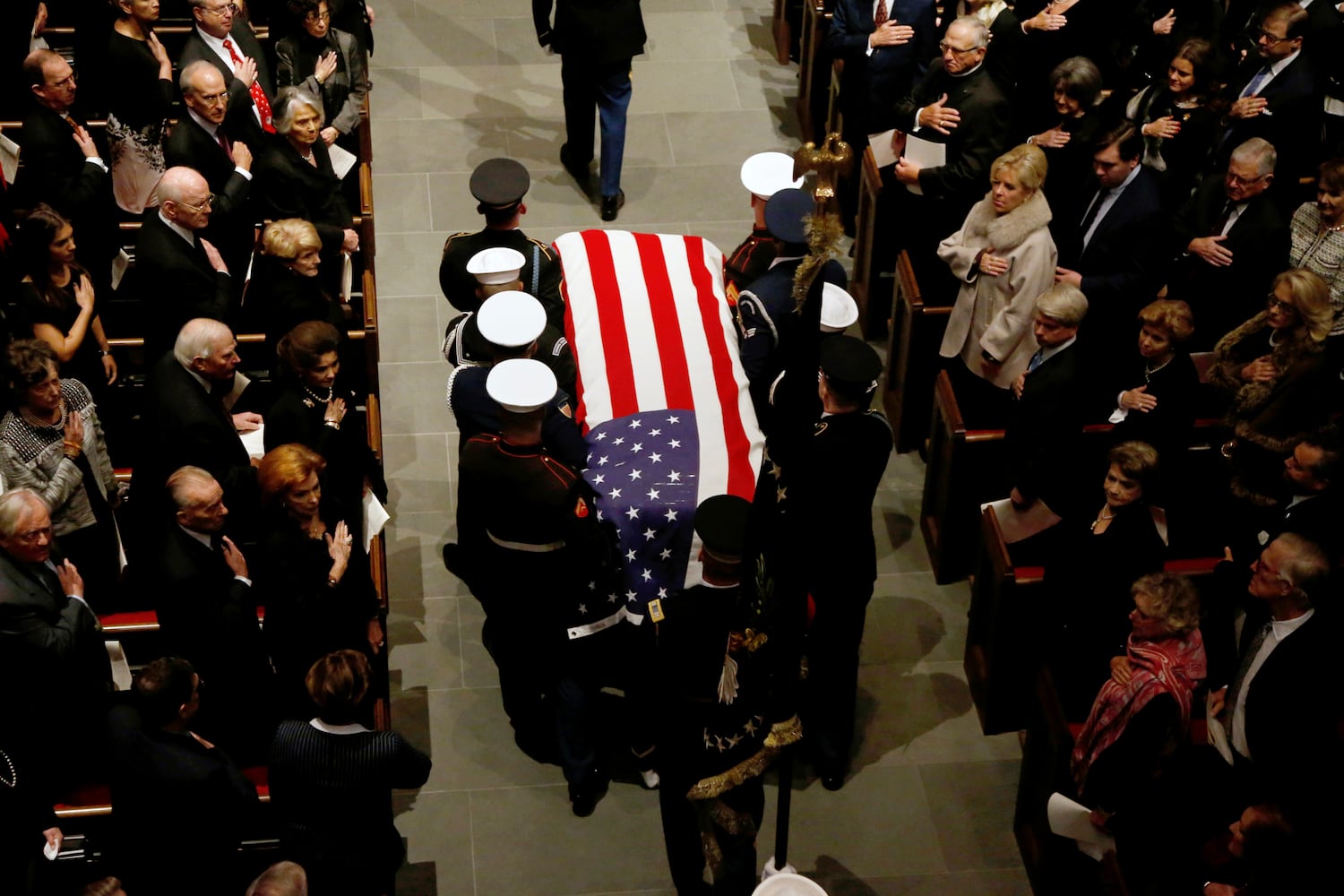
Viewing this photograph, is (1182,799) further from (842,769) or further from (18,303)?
(18,303)

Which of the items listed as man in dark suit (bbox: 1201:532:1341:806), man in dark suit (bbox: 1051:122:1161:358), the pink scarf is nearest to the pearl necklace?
the pink scarf

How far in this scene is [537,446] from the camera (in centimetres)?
441

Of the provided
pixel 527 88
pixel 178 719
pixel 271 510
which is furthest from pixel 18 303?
pixel 527 88

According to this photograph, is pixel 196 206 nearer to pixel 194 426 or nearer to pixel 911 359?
pixel 194 426

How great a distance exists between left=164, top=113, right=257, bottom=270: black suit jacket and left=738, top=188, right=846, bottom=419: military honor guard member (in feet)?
6.81

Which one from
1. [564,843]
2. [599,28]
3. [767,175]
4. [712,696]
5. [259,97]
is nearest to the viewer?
[712,696]

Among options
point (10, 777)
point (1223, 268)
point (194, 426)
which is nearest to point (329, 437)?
point (194, 426)

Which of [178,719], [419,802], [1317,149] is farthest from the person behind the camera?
[1317,149]

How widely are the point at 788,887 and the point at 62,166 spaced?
3.96 meters

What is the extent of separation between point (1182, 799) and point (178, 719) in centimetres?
272

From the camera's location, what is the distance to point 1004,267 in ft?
17.2

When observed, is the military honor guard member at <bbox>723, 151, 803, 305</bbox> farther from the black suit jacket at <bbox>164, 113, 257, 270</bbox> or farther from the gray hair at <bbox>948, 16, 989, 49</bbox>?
the black suit jacket at <bbox>164, 113, 257, 270</bbox>

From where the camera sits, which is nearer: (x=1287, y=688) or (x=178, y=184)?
(x=1287, y=688)

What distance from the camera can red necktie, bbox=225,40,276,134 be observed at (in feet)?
20.1
